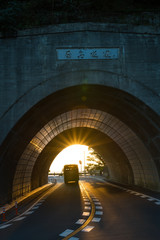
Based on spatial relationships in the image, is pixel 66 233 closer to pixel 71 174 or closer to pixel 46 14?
pixel 46 14

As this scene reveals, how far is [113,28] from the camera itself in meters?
15.7

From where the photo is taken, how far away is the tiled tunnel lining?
21000 millimetres

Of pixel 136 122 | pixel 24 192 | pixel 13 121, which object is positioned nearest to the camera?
pixel 13 121

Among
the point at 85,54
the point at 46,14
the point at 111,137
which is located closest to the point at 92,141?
the point at 111,137

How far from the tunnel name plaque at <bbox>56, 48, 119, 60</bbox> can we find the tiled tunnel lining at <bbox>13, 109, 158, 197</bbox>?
8893 mm

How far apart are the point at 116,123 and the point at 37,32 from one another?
12.6m

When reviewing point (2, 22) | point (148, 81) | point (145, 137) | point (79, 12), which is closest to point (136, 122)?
point (145, 137)

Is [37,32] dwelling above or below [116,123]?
above

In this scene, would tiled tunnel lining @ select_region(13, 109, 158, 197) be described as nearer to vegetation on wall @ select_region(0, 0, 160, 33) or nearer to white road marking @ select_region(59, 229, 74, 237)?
vegetation on wall @ select_region(0, 0, 160, 33)

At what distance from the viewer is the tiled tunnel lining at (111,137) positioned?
2100cm

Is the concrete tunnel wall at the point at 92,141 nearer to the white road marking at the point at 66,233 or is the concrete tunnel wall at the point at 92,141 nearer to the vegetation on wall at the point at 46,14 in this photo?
the vegetation on wall at the point at 46,14

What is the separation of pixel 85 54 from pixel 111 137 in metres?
17.0

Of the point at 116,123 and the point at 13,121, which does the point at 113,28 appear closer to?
the point at 13,121

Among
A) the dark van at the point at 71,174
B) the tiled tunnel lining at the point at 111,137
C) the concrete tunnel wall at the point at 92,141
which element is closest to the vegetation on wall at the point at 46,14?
the tiled tunnel lining at the point at 111,137
